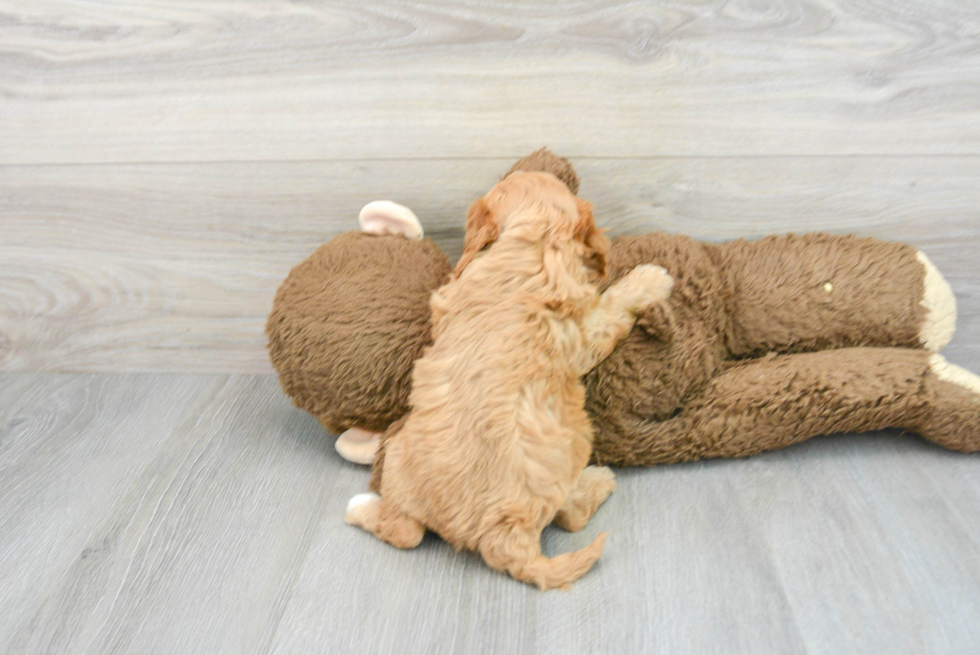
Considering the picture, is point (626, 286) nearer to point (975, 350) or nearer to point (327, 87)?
point (327, 87)

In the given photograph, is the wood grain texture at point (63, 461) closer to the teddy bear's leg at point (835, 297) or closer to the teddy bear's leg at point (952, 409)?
the teddy bear's leg at point (835, 297)

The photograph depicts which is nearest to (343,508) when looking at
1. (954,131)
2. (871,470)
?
(871,470)

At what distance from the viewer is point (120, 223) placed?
4.34 ft

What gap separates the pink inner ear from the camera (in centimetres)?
118

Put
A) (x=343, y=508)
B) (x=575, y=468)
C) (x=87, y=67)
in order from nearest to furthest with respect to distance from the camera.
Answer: (x=575, y=468)
(x=343, y=508)
(x=87, y=67)

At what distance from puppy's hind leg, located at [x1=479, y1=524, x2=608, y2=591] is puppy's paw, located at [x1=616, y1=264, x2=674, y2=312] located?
328 millimetres

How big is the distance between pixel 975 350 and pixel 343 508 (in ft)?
3.68

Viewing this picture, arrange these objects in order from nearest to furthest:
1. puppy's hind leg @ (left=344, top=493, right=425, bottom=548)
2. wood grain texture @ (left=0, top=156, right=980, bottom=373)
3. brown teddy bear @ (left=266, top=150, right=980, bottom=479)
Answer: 1. puppy's hind leg @ (left=344, top=493, right=425, bottom=548)
2. brown teddy bear @ (left=266, top=150, right=980, bottom=479)
3. wood grain texture @ (left=0, top=156, right=980, bottom=373)

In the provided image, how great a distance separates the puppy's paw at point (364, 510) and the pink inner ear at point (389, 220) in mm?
422

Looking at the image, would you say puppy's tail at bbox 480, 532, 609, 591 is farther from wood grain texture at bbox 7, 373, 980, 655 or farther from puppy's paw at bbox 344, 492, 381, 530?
puppy's paw at bbox 344, 492, 381, 530

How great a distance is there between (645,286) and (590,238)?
0.14 m

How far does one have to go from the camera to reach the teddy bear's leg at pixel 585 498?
3.32 feet

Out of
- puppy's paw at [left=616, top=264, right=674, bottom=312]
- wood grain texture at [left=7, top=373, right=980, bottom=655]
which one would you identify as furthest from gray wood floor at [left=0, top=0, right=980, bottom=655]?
puppy's paw at [left=616, top=264, right=674, bottom=312]

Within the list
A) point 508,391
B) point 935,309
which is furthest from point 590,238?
point 935,309
